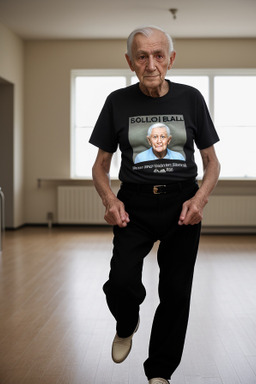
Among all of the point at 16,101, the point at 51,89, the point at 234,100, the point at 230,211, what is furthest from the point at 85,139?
the point at 230,211

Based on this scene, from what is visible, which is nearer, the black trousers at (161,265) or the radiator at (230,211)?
the black trousers at (161,265)

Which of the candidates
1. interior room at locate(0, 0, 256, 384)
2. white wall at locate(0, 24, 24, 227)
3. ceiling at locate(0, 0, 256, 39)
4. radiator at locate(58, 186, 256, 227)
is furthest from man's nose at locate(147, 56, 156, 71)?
radiator at locate(58, 186, 256, 227)

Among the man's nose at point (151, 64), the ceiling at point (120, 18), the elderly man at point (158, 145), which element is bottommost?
the elderly man at point (158, 145)

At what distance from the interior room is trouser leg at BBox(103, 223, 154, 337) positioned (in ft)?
6.30

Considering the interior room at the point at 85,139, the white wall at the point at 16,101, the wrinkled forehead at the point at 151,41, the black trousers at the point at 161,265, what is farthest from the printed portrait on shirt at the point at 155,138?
the white wall at the point at 16,101

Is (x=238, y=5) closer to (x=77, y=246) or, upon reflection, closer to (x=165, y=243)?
(x=77, y=246)

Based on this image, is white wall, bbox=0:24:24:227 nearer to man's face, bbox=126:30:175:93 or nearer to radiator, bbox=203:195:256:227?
radiator, bbox=203:195:256:227

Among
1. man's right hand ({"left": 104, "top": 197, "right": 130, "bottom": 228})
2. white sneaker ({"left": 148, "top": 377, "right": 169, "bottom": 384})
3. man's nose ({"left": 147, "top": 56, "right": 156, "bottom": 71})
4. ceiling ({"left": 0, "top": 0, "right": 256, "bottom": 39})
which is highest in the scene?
ceiling ({"left": 0, "top": 0, "right": 256, "bottom": 39})

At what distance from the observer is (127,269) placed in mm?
2111

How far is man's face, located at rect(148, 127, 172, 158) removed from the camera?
2059 mm

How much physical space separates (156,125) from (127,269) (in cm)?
51

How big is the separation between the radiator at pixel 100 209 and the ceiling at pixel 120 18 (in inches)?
92.6

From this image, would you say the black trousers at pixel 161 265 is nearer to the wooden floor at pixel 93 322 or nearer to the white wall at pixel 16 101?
the wooden floor at pixel 93 322

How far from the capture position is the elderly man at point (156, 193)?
2.08 metres
